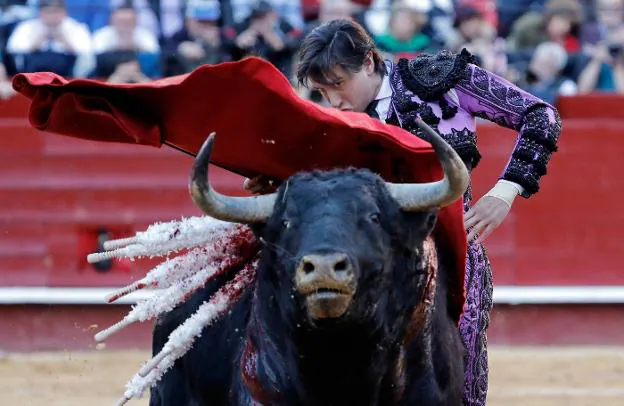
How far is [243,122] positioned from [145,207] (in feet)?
13.8

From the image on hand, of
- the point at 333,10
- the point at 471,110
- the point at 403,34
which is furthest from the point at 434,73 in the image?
the point at 333,10

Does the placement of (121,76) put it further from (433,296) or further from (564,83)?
(433,296)

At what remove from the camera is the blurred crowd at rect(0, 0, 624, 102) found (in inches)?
282

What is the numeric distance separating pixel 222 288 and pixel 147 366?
0.24 m

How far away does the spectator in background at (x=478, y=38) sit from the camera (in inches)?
289

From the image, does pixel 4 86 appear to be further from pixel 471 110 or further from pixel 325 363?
pixel 325 363

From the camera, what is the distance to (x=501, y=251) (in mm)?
7004

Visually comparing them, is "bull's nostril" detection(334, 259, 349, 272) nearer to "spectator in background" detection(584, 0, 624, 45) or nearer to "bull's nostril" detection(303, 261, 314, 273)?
"bull's nostril" detection(303, 261, 314, 273)

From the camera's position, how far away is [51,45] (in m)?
7.21

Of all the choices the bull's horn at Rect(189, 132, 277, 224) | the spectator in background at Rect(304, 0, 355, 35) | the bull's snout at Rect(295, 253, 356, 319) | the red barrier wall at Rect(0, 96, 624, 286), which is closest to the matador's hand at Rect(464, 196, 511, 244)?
the bull's horn at Rect(189, 132, 277, 224)

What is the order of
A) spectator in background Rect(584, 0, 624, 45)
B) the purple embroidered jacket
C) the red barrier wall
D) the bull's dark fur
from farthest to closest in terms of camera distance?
1. spectator in background Rect(584, 0, 624, 45)
2. the red barrier wall
3. the purple embroidered jacket
4. the bull's dark fur

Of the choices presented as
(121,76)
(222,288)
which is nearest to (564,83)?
(121,76)

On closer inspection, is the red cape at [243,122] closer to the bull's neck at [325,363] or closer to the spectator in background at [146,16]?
the bull's neck at [325,363]

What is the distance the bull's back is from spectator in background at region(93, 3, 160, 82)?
3770 mm
